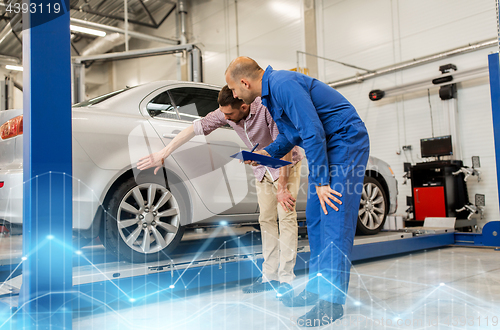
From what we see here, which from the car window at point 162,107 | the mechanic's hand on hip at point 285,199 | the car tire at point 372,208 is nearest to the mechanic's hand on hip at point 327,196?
the mechanic's hand on hip at point 285,199

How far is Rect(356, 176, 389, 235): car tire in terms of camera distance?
4191mm

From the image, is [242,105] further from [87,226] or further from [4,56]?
[4,56]

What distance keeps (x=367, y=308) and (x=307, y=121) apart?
49.5 inches

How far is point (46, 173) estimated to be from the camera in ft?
5.21

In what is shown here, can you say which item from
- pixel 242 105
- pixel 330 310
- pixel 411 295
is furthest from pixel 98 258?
pixel 411 295

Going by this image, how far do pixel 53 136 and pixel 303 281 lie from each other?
2133 mm

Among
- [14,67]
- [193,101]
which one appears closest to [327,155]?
[193,101]

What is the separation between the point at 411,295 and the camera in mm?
2660

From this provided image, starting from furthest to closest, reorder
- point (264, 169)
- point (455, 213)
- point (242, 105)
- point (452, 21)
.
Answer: point (452, 21), point (455, 213), point (264, 169), point (242, 105)

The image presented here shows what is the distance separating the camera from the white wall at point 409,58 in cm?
692

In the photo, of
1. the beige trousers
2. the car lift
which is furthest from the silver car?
the beige trousers

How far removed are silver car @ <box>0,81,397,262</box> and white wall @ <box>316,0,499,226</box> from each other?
5.40 metres

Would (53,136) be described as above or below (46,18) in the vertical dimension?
below

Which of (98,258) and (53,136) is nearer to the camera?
(53,136)
